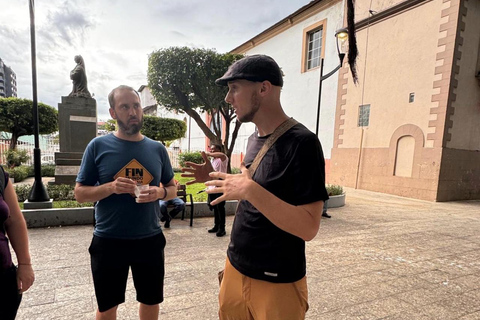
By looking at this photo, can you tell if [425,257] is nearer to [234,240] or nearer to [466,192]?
[234,240]

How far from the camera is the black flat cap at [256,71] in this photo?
127 centimetres

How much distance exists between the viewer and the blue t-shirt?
1.82m

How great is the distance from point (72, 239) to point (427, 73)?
12156mm

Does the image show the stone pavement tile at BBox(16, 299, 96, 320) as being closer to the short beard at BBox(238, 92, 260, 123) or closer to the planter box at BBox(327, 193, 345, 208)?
the short beard at BBox(238, 92, 260, 123)

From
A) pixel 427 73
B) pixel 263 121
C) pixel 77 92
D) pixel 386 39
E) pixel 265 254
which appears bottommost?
pixel 265 254

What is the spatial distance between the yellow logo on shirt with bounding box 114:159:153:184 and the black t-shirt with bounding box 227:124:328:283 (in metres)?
0.89

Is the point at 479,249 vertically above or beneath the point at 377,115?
beneath

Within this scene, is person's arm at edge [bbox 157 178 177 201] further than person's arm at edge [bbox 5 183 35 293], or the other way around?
person's arm at edge [bbox 157 178 177 201]

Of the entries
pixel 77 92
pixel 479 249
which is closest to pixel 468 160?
pixel 479 249

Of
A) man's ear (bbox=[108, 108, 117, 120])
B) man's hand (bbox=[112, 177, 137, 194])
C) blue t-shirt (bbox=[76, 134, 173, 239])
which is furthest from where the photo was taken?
man's ear (bbox=[108, 108, 117, 120])

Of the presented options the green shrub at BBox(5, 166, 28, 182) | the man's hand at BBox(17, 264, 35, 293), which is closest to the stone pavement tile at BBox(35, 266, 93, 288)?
the man's hand at BBox(17, 264, 35, 293)

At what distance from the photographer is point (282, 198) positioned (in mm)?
1240

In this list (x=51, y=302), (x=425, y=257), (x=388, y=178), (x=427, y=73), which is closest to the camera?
(x=51, y=302)

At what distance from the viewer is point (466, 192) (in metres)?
10.3
